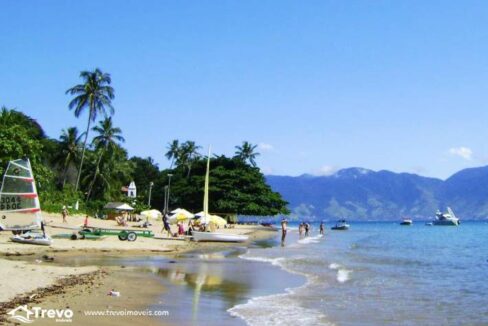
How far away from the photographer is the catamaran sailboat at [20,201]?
27.2m

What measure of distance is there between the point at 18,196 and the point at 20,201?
297 millimetres

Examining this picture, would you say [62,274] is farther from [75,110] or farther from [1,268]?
[75,110]

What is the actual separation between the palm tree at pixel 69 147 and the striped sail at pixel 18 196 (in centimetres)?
4244

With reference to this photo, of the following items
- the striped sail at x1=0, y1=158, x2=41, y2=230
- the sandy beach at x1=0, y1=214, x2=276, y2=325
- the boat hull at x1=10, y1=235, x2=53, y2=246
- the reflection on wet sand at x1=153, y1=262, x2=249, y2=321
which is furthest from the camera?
the boat hull at x1=10, y1=235, x2=53, y2=246

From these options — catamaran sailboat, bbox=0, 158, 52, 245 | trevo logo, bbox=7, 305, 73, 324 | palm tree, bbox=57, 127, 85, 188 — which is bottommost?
trevo logo, bbox=7, 305, 73, 324

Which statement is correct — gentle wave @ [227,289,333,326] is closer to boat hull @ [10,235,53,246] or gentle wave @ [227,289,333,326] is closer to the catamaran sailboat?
boat hull @ [10,235,53,246]

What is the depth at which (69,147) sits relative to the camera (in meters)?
69.2

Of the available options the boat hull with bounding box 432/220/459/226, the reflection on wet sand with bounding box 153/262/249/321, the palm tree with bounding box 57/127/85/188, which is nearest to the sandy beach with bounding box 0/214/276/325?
the reflection on wet sand with bounding box 153/262/249/321

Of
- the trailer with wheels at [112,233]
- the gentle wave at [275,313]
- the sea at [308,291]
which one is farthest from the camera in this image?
the trailer with wheels at [112,233]

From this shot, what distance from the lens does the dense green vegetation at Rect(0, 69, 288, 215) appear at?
2168 inches

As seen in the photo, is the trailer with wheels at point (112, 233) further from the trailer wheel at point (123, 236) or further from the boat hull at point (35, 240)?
the boat hull at point (35, 240)

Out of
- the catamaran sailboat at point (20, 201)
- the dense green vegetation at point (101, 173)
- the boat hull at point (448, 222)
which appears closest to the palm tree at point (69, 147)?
the dense green vegetation at point (101, 173)

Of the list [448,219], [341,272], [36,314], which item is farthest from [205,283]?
[448,219]

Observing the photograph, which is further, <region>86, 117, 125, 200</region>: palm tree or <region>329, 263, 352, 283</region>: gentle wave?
<region>86, 117, 125, 200</region>: palm tree
